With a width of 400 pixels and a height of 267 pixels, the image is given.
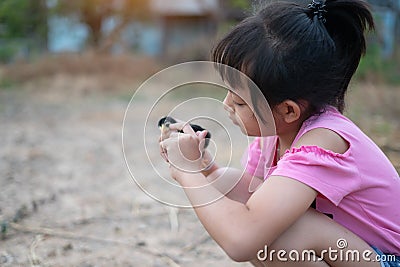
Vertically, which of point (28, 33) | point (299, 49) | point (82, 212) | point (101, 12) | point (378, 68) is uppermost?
point (299, 49)

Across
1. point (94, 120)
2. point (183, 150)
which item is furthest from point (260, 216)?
point (94, 120)

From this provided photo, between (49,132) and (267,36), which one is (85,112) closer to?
(49,132)

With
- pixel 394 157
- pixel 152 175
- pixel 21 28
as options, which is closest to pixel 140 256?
pixel 152 175

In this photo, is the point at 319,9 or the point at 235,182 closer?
the point at 319,9

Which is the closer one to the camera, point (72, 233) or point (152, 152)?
point (72, 233)

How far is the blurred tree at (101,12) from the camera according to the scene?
8.93 meters

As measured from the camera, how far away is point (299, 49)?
108 cm

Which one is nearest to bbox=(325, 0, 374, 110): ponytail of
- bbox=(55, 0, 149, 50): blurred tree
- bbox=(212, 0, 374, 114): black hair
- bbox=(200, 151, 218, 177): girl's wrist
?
bbox=(212, 0, 374, 114): black hair

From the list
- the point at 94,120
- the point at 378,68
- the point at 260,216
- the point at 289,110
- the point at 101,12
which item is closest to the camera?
the point at 260,216

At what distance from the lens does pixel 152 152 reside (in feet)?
11.5

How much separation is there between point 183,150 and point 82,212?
3.87ft

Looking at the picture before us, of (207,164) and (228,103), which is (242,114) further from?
(207,164)

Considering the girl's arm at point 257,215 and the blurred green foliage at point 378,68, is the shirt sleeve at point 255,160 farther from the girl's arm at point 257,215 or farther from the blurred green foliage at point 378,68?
the blurred green foliage at point 378,68

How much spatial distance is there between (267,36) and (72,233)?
1.18 m
